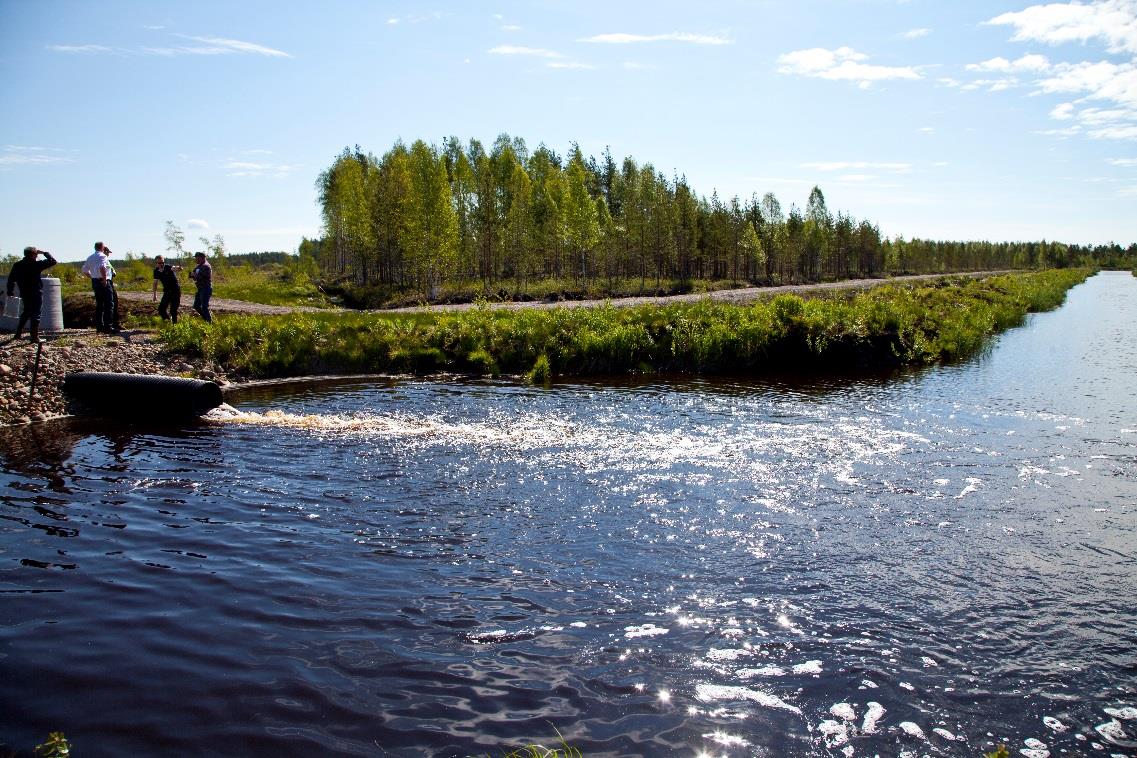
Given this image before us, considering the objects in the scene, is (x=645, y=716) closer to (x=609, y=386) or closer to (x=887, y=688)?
(x=887, y=688)

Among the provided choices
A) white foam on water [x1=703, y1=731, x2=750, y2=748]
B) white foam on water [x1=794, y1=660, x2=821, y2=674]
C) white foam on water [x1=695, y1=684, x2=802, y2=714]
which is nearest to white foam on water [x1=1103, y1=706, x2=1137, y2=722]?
white foam on water [x1=794, y1=660, x2=821, y2=674]

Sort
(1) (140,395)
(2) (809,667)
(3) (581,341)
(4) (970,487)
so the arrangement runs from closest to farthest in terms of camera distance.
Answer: (2) (809,667), (4) (970,487), (1) (140,395), (3) (581,341)

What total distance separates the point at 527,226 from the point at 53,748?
72.2m

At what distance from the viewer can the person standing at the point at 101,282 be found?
22.1m

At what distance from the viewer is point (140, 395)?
59.5 feet

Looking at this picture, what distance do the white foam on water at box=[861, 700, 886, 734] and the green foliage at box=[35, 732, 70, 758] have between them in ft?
20.9

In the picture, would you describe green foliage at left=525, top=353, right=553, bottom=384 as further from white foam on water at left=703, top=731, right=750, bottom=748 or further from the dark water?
white foam on water at left=703, top=731, right=750, bottom=748

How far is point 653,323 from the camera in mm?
28516

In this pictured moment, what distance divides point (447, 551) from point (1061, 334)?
137ft

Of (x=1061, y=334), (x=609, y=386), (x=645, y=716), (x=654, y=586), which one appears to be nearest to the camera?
(x=645, y=716)

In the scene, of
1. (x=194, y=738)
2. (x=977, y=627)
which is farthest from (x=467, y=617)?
(x=977, y=627)

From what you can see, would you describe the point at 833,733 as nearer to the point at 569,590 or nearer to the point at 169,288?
the point at 569,590

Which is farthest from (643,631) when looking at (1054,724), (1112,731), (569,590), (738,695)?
(1112,731)

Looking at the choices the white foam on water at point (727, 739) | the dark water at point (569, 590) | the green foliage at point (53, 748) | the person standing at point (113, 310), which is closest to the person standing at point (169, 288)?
the person standing at point (113, 310)
